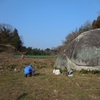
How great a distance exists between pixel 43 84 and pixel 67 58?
5606 mm

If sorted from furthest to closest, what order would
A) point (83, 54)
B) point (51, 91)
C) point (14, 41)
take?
point (14, 41) → point (83, 54) → point (51, 91)

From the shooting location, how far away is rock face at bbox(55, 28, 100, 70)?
13.0m

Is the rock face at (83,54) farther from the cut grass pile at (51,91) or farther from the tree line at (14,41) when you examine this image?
the tree line at (14,41)

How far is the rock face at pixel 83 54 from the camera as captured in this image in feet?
42.8

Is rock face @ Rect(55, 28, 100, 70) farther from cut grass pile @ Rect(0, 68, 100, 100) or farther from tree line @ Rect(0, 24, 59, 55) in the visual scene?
tree line @ Rect(0, 24, 59, 55)

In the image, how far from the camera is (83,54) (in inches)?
530

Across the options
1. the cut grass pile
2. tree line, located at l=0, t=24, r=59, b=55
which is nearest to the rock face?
the cut grass pile

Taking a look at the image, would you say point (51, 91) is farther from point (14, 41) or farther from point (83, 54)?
point (14, 41)

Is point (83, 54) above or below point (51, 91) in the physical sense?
above

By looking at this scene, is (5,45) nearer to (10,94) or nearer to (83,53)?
(83,53)

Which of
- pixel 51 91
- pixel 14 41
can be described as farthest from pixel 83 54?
pixel 14 41

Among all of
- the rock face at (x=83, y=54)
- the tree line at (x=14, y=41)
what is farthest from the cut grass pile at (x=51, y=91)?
the tree line at (x=14, y=41)

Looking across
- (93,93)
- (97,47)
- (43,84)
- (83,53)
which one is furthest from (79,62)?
(93,93)

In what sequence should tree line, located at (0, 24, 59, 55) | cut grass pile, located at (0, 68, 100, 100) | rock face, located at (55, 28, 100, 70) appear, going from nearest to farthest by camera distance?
cut grass pile, located at (0, 68, 100, 100) < rock face, located at (55, 28, 100, 70) < tree line, located at (0, 24, 59, 55)
